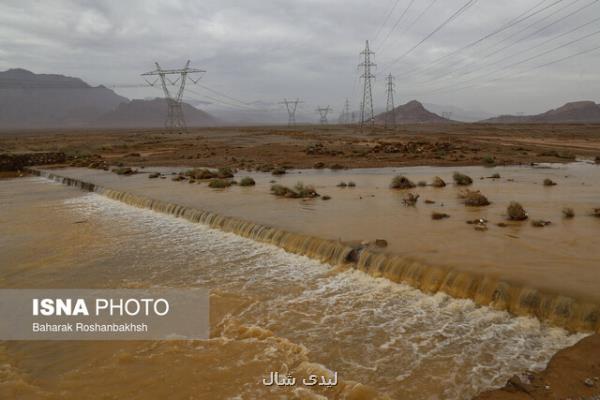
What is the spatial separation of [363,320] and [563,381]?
126 inches

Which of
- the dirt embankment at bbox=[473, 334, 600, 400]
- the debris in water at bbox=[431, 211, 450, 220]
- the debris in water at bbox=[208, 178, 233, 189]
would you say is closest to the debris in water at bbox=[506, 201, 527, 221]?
the debris in water at bbox=[431, 211, 450, 220]

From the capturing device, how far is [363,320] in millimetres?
7840

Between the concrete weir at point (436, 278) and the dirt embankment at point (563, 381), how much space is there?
87 centimetres

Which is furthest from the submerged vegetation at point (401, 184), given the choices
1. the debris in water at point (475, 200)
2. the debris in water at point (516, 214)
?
the debris in water at point (516, 214)

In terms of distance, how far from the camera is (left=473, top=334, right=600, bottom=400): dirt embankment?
5180 millimetres

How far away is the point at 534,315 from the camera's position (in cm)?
730

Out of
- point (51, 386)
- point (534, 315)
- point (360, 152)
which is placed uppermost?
point (360, 152)

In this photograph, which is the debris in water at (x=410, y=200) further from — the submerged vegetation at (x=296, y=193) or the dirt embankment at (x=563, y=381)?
the dirt embankment at (x=563, y=381)

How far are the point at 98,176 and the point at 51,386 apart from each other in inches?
994

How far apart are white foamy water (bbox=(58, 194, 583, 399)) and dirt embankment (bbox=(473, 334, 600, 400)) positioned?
24 centimetres

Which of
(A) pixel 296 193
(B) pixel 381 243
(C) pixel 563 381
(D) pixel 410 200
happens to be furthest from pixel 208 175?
(C) pixel 563 381

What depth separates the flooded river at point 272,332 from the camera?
6.12 meters

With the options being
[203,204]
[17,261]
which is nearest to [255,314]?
Answer: [17,261]

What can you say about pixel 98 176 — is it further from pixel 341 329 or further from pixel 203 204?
pixel 341 329
